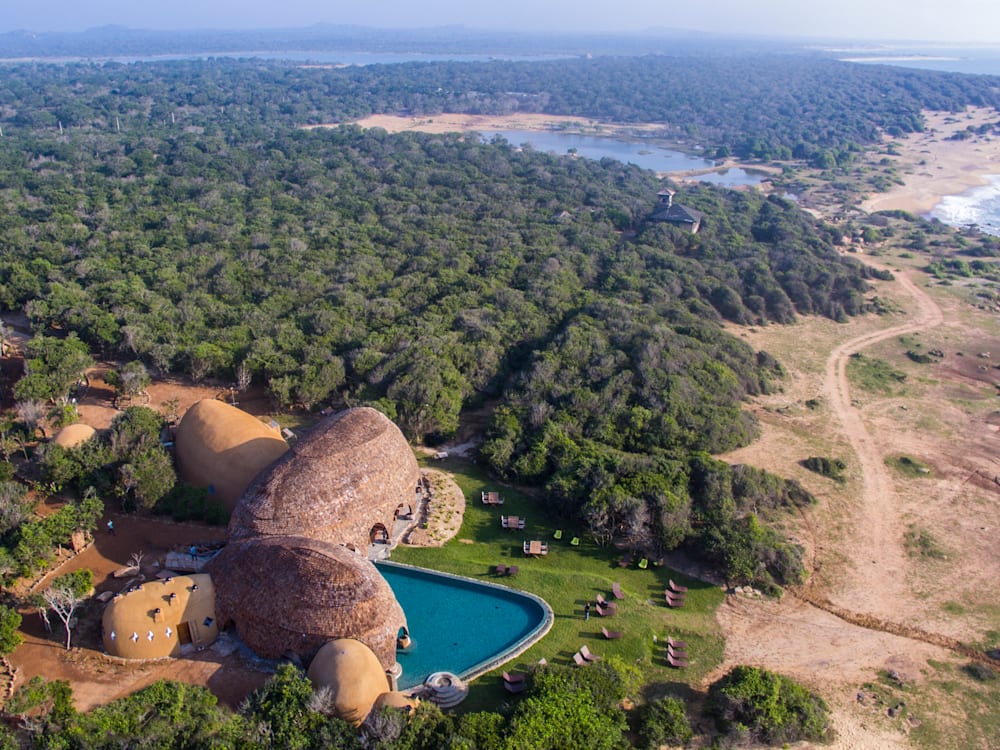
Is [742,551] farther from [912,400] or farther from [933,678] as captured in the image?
[912,400]

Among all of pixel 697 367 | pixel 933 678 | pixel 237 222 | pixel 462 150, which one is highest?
Answer: pixel 462 150

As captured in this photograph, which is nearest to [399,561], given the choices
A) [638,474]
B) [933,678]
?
Answer: [638,474]

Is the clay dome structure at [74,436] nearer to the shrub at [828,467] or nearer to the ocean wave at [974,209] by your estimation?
the shrub at [828,467]

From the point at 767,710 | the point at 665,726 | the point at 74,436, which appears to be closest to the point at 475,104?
the point at 74,436

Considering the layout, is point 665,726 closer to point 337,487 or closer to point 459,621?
point 459,621

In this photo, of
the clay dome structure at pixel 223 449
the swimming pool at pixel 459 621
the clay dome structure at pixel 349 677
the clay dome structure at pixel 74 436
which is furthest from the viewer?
the clay dome structure at pixel 74 436

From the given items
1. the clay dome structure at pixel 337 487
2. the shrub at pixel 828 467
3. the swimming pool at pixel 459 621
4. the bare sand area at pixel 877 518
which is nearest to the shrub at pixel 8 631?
the clay dome structure at pixel 337 487
